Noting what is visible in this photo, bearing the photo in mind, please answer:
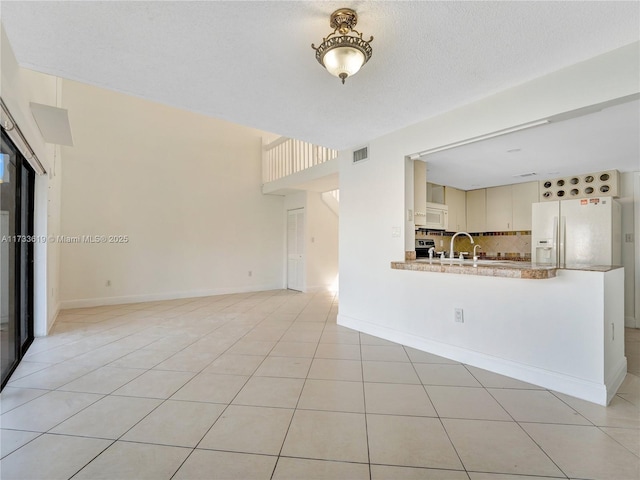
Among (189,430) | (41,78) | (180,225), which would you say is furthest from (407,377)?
(180,225)

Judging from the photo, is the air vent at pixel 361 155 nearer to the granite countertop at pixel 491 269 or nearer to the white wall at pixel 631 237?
the granite countertop at pixel 491 269

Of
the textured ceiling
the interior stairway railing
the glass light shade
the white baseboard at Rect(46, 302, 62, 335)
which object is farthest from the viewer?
the interior stairway railing

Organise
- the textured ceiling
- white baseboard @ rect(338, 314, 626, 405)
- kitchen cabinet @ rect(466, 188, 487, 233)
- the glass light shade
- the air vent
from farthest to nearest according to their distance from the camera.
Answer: kitchen cabinet @ rect(466, 188, 487, 233) → the air vent → white baseboard @ rect(338, 314, 626, 405) → the glass light shade → the textured ceiling

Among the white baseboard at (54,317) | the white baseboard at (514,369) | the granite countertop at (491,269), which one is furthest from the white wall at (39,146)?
the white baseboard at (514,369)

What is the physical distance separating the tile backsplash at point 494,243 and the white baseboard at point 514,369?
7.43 ft

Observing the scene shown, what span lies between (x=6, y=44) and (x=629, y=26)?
3834mm

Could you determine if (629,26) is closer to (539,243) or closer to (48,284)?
(539,243)

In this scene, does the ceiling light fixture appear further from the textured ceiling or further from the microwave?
the microwave

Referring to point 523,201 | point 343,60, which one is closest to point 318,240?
point 523,201

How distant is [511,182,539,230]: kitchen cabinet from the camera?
509 centimetres

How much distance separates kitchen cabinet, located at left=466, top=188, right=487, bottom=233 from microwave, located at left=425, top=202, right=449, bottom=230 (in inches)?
49.4

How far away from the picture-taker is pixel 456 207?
18.9ft

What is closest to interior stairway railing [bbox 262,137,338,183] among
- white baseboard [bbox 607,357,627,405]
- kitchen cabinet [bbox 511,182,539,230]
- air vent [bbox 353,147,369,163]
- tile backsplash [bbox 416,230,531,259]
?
air vent [bbox 353,147,369,163]

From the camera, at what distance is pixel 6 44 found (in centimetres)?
196
